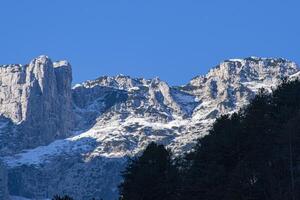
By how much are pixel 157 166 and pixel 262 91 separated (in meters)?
15.9

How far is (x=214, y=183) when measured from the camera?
3004 inches

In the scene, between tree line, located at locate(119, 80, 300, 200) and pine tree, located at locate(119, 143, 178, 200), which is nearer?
tree line, located at locate(119, 80, 300, 200)

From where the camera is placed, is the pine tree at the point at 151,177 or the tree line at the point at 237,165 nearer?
the tree line at the point at 237,165

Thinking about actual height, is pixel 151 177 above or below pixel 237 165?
above

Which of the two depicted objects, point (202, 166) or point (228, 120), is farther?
point (228, 120)

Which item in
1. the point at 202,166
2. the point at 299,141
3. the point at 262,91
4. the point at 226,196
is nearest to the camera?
the point at 226,196

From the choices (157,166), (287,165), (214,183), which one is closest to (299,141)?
(287,165)

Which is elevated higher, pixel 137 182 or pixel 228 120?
pixel 228 120

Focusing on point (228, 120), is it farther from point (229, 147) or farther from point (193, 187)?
point (193, 187)

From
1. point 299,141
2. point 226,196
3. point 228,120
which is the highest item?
A: point 228,120

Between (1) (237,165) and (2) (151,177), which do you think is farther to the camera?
(2) (151,177)

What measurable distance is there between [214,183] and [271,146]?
827cm

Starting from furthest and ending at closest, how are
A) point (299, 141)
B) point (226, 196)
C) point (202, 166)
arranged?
point (202, 166) < point (299, 141) < point (226, 196)

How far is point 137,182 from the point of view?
85375 mm
